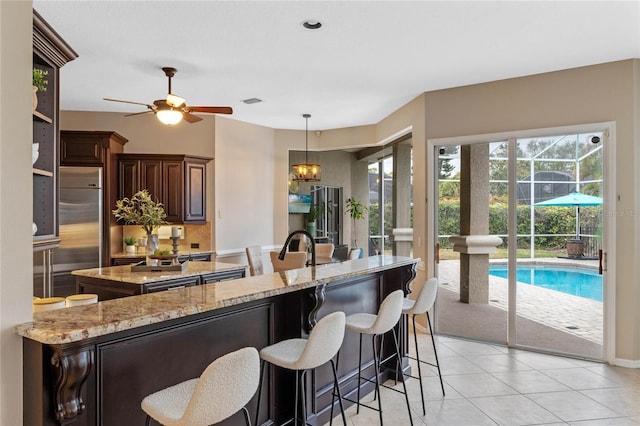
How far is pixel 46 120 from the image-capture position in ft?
8.27

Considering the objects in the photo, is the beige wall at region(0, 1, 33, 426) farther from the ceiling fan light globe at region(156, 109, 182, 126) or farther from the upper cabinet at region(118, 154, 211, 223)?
the upper cabinet at region(118, 154, 211, 223)

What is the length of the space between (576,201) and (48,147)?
4.80m

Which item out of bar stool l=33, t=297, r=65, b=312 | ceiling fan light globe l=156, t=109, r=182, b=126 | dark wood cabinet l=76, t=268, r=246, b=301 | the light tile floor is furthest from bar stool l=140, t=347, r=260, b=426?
Answer: ceiling fan light globe l=156, t=109, r=182, b=126

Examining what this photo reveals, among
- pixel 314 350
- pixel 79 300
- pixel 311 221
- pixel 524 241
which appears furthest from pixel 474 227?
pixel 79 300

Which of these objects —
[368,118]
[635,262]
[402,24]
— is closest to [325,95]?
[368,118]

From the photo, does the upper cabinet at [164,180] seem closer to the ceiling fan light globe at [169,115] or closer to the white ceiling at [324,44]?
the white ceiling at [324,44]

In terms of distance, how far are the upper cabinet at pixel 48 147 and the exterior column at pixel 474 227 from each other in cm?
418

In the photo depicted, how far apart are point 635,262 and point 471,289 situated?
1686 mm

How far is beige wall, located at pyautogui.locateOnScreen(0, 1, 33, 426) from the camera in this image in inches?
56.7

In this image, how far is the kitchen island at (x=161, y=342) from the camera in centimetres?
149

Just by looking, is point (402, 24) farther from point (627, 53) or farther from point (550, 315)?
point (550, 315)

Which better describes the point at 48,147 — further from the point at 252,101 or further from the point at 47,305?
the point at 252,101

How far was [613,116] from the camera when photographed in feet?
13.6

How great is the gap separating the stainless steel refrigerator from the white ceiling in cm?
107
